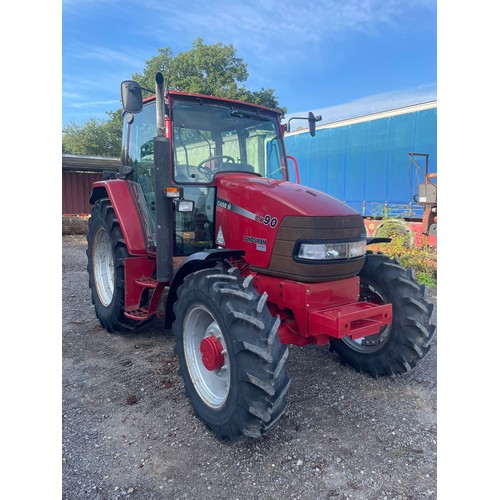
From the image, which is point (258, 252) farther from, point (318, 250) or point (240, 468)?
point (240, 468)

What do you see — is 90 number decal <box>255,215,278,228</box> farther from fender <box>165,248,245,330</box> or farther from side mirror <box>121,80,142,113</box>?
side mirror <box>121,80,142,113</box>

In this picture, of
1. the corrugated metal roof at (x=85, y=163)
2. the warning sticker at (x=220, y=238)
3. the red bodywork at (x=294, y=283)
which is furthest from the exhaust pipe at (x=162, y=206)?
the corrugated metal roof at (x=85, y=163)

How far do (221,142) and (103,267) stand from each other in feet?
7.56

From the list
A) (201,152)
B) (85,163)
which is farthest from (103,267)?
(85,163)

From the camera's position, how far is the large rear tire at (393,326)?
339 cm

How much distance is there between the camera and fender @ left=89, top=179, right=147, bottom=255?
404cm

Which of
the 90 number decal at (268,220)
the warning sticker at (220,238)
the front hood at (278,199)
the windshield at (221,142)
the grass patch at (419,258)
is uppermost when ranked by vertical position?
the windshield at (221,142)

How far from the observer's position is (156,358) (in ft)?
13.2

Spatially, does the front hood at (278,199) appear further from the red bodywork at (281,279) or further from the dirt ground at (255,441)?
the dirt ground at (255,441)

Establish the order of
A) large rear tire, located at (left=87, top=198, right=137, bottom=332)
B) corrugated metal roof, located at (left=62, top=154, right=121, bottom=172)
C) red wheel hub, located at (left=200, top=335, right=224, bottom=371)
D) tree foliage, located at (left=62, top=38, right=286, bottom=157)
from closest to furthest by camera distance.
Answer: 1. red wheel hub, located at (left=200, top=335, right=224, bottom=371)
2. large rear tire, located at (left=87, top=198, right=137, bottom=332)
3. corrugated metal roof, located at (left=62, top=154, right=121, bottom=172)
4. tree foliage, located at (left=62, top=38, right=286, bottom=157)

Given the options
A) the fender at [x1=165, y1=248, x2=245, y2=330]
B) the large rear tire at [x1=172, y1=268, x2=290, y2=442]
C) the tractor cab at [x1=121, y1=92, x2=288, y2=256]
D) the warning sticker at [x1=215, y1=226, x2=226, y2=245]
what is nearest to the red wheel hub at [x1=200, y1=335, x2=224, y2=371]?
the large rear tire at [x1=172, y1=268, x2=290, y2=442]

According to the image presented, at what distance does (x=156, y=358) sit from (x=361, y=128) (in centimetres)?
933

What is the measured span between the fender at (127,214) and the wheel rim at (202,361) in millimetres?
1266

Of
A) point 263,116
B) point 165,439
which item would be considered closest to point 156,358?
point 165,439
